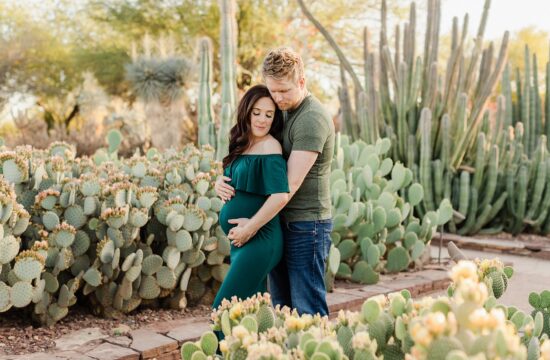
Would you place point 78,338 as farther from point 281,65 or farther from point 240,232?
point 281,65

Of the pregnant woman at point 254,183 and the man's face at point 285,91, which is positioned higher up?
the man's face at point 285,91

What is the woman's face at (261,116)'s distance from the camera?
2.64 meters

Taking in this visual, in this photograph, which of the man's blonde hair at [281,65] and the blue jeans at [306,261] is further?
the blue jeans at [306,261]

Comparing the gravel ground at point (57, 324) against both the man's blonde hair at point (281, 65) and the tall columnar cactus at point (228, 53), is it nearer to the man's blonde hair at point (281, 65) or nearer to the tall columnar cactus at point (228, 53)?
the man's blonde hair at point (281, 65)

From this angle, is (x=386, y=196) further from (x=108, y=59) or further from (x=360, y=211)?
(x=108, y=59)

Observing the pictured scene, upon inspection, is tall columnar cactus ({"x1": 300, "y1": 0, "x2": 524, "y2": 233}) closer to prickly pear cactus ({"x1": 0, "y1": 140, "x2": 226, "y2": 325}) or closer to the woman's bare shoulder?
prickly pear cactus ({"x1": 0, "y1": 140, "x2": 226, "y2": 325})

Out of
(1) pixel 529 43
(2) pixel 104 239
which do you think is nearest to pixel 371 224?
(2) pixel 104 239

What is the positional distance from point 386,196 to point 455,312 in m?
3.67

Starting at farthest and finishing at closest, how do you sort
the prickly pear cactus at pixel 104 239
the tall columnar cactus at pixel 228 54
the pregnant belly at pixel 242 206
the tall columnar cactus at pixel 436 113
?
1. the tall columnar cactus at pixel 436 113
2. the tall columnar cactus at pixel 228 54
3. the prickly pear cactus at pixel 104 239
4. the pregnant belly at pixel 242 206

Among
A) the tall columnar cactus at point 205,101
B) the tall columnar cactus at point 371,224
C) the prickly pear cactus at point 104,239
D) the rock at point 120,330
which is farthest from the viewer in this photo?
the tall columnar cactus at point 205,101

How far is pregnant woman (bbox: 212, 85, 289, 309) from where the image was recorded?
2.64 m

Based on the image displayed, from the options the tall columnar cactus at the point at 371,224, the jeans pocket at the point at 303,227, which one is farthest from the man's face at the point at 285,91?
the tall columnar cactus at the point at 371,224

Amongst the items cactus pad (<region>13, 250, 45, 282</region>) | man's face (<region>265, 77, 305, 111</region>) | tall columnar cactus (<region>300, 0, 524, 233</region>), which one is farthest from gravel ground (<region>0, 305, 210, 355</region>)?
tall columnar cactus (<region>300, 0, 524, 233</region>)

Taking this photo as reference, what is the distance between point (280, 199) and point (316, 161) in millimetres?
277
